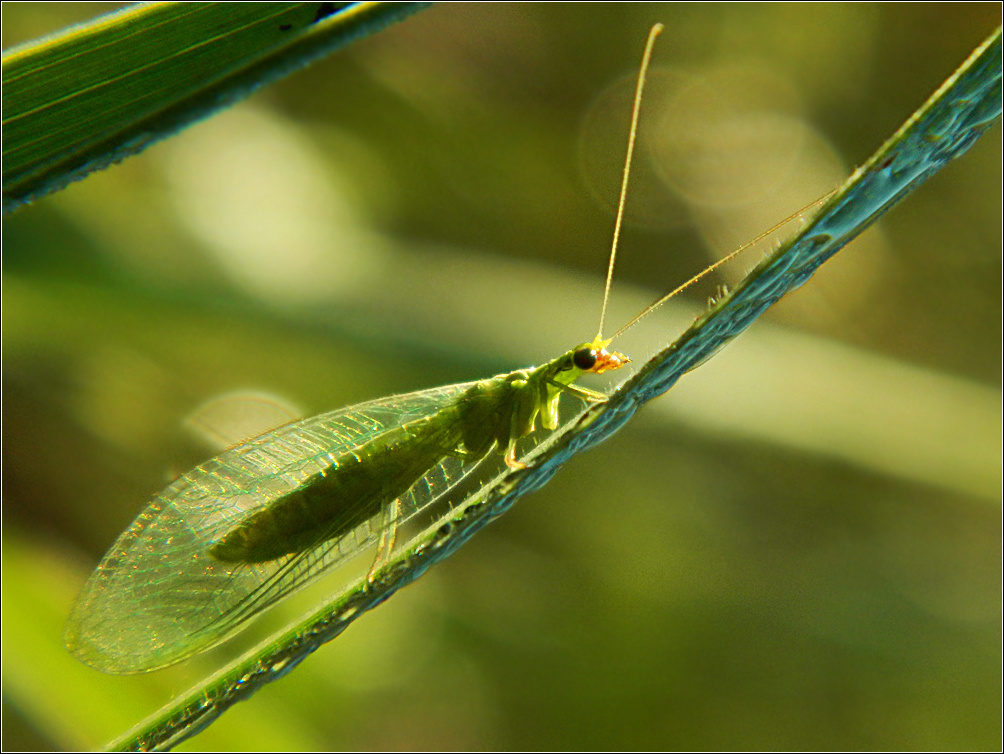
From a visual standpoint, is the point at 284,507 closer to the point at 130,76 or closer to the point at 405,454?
the point at 405,454

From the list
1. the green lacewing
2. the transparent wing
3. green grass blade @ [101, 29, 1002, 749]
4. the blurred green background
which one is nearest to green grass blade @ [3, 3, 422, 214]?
green grass blade @ [101, 29, 1002, 749]

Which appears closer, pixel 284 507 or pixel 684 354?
pixel 684 354

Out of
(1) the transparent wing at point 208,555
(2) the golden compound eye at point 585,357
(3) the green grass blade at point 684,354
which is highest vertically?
(3) the green grass blade at point 684,354

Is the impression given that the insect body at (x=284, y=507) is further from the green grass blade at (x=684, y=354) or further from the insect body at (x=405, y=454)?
the green grass blade at (x=684, y=354)

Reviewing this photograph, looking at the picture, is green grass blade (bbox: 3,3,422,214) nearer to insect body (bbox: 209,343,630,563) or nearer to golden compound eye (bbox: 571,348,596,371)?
insect body (bbox: 209,343,630,563)

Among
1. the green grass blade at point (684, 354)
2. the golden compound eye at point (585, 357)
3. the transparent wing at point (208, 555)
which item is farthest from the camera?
the golden compound eye at point (585, 357)

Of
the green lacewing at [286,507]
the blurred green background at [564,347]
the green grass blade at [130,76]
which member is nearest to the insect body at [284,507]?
the green lacewing at [286,507]

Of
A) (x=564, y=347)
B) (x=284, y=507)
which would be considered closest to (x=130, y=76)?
(x=284, y=507)
